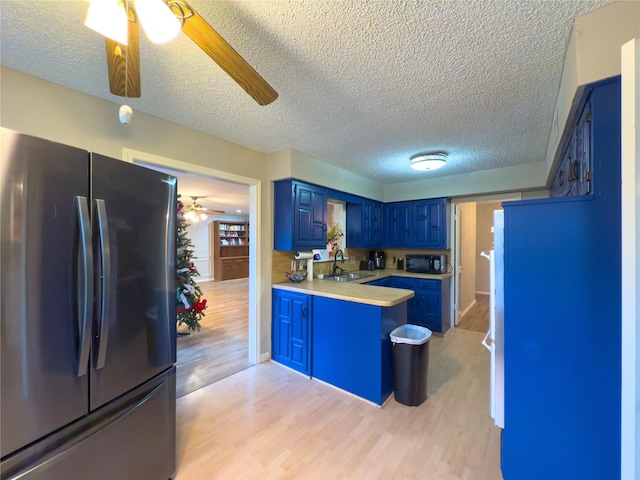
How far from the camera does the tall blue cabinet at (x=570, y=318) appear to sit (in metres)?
1.08

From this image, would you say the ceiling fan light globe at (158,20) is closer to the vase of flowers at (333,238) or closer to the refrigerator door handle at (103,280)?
the refrigerator door handle at (103,280)

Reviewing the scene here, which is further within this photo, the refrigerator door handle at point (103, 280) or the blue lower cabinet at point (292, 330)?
the blue lower cabinet at point (292, 330)

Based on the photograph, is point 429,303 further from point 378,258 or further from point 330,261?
point 330,261

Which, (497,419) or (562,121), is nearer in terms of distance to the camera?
(497,419)

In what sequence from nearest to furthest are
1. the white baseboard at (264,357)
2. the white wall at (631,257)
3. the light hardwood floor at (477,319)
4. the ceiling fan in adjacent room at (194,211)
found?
the white wall at (631,257) < the white baseboard at (264,357) < the light hardwood floor at (477,319) < the ceiling fan in adjacent room at (194,211)

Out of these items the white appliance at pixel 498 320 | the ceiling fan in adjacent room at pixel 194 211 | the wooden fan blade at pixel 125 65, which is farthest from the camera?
the ceiling fan in adjacent room at pixel 194 211

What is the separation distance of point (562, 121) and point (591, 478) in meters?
1.85

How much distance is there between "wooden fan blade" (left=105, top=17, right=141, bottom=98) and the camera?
42.4 inches

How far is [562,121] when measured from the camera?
159cm

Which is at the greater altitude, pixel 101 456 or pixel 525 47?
pixel 525 47

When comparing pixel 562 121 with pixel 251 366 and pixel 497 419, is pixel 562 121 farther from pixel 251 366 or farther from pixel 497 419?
pixel 251 366

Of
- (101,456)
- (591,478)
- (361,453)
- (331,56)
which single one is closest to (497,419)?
(591,478)

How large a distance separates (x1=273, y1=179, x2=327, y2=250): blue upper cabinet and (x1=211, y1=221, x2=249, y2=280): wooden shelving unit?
22.2 ft

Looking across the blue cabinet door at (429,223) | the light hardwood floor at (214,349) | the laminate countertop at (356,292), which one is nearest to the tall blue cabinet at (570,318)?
the laminate countertop at (356,292)
